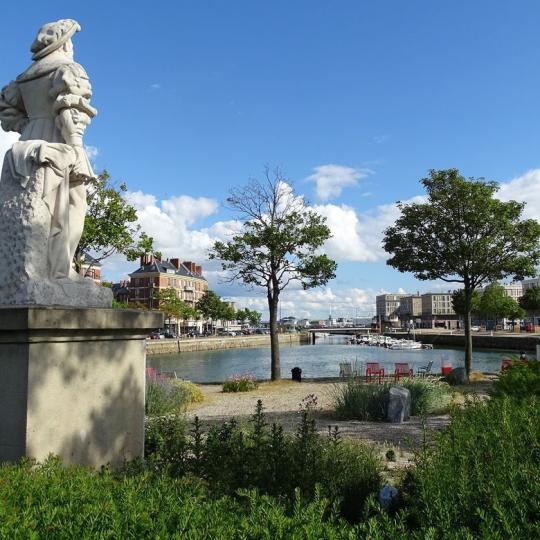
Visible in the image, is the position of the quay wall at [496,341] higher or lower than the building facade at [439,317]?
lower

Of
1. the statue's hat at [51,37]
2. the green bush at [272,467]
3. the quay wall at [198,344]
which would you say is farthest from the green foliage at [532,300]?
the statue's hat at [51,37]

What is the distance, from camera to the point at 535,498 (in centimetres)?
270

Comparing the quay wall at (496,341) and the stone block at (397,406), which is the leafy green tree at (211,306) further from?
the stone block at (397,406)

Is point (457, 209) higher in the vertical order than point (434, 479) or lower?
higher

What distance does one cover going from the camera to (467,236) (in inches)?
856

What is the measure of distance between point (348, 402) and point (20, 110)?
30.6 feet

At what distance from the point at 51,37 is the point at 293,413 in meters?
10.1

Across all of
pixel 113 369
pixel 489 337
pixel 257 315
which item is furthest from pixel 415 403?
pixel 257 315

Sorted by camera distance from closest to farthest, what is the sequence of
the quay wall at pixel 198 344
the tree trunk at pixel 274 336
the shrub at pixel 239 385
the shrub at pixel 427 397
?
1. the shrub at pixel 427 397
2. the shrub at pixel 239 385
3. the tree trunk at pixel 274 336
4. the quay wall at pixel 198 344

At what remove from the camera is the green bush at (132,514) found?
2236 mm

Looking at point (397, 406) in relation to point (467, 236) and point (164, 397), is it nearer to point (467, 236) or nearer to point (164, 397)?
point (164, 397)

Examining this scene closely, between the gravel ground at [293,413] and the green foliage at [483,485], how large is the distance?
1.83m

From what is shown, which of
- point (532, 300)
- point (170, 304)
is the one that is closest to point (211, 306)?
point (170, 304)

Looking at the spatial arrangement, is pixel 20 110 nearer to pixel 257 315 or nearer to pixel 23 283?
pixel 23 283
